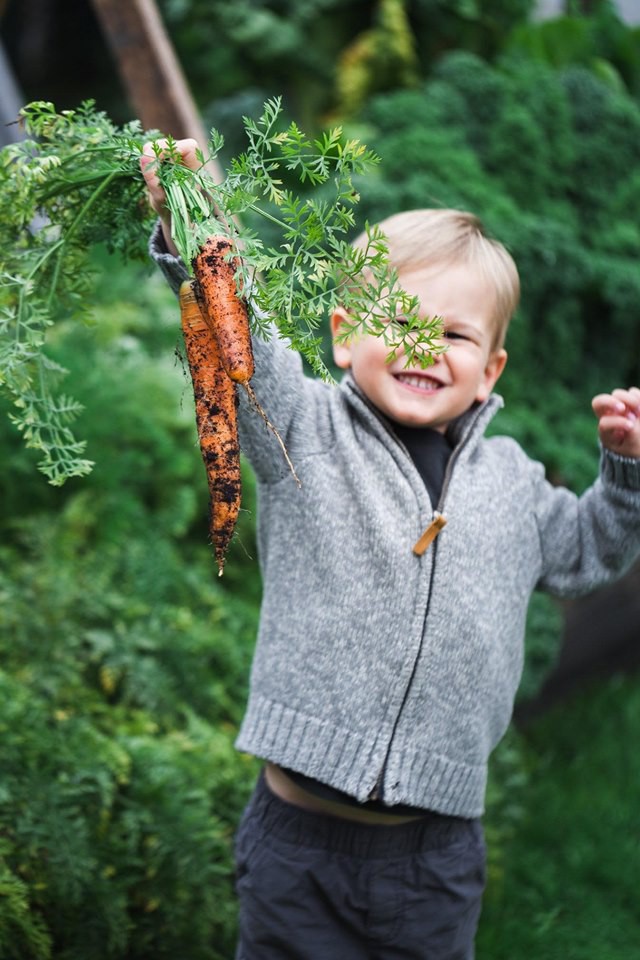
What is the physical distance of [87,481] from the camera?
11.0 ft

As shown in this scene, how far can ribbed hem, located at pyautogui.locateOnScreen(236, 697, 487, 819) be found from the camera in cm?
180

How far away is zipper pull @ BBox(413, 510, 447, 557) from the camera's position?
5.97ft

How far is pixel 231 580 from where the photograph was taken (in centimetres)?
346

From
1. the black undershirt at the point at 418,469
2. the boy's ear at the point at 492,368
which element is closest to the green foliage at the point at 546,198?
the boy's ear at the point at 492,368

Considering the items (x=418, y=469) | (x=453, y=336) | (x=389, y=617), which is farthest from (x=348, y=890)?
(x=453, y=336)

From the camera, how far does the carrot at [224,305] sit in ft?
5.01

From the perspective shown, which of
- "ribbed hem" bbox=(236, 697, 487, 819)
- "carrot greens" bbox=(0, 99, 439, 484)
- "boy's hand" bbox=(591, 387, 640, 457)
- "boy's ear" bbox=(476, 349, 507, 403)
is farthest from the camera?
"boy's ear" bbox=(476, 349, 507, 403)

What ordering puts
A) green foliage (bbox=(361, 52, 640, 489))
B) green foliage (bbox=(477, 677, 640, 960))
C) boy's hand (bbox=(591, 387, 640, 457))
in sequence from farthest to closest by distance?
green foliage (bbox=(361, 52, 640, 489)), green foliage (bbox=(477, 677, 640, 960)), boy's hand (bbox=(591, 387, 640, 457))

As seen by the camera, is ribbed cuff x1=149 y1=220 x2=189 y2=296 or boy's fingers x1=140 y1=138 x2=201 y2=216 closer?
boy's fingers x1=140 y1=138 x2=201 y2=216

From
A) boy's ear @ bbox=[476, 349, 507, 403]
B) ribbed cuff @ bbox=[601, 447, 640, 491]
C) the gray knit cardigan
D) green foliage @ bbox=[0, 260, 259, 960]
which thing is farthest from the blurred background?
ribbed cuff @ bbox=[601, 447, 640, 491]

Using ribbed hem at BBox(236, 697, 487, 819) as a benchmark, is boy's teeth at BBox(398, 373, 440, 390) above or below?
above

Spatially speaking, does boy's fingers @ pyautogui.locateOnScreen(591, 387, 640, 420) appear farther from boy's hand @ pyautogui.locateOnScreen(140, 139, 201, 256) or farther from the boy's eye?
boy's hand @ pyautogui.locateOnScreen(140, 139, 201, 256)

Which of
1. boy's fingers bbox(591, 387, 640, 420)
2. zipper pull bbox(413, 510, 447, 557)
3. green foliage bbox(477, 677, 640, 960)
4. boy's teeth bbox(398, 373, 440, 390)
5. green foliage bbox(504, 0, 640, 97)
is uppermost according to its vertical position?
green foliage bbox(504, 0, 640, 97)

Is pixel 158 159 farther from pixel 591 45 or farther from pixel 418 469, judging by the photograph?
pixel 591 45
